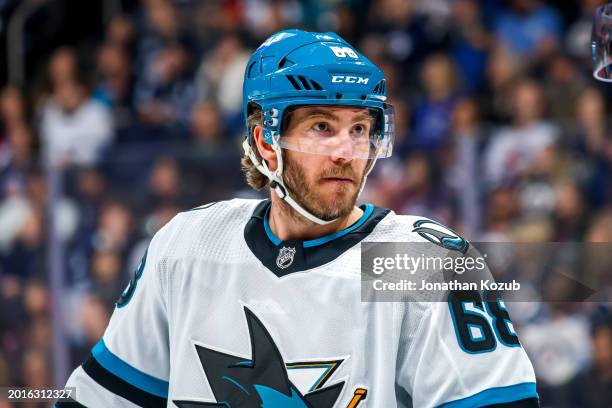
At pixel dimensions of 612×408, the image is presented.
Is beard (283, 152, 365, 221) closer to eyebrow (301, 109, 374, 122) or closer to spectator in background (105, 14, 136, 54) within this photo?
eyebrow (301, 109, 374, 122)

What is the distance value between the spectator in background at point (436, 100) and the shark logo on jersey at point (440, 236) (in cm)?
318

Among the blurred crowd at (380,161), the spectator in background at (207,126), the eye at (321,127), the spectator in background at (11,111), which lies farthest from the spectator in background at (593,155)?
the spectator in background at (11,111)

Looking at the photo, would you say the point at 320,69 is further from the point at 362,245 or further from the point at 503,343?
the point at 503,343

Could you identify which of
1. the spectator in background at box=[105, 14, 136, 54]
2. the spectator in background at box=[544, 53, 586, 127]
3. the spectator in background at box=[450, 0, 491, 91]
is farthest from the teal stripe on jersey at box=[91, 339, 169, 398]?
the spectator in background at box=[105, 14, 136, 54]

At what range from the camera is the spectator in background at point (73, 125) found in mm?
6301

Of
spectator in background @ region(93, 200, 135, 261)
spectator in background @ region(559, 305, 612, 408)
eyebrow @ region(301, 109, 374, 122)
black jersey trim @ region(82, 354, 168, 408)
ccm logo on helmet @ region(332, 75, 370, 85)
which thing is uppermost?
ccm logo on helmet @ region(332, 75, 370, 85)

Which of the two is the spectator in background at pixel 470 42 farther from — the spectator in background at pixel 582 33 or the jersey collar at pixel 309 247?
the jersey collar at pixel 309 247

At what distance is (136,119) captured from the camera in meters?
6.26

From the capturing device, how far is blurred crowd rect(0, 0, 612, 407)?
14.5 ft

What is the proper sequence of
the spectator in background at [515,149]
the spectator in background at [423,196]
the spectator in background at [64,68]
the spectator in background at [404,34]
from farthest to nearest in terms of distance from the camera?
1. the spectator in background at [64,68]
2. the spectator in background at [404,34]
3. the spectator in background at [423,196]
4. the spectator in background at [515,149]

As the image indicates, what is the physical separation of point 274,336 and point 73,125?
461 cm

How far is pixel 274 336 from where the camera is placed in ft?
7.02

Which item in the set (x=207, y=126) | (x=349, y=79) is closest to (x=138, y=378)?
(x=349, y=79)

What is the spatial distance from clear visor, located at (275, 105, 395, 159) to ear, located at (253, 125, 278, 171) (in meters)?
0.10
